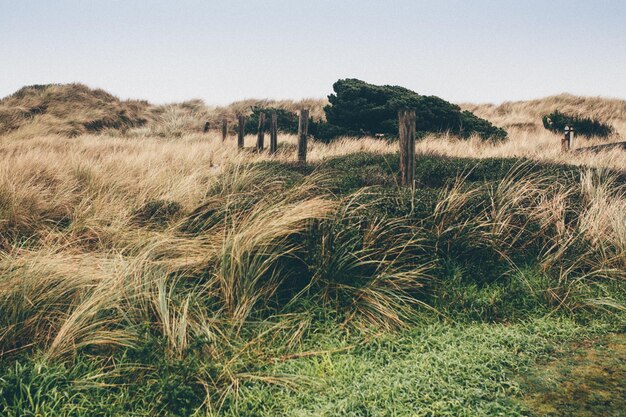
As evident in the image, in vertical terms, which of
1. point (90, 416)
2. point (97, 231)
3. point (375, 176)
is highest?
point (375, 176)

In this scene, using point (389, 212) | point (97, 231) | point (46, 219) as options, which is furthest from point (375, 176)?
point (46, 219)

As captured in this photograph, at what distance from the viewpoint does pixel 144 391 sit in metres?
3.13

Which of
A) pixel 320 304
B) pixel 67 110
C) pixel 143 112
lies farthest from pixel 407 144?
pixel 143 112

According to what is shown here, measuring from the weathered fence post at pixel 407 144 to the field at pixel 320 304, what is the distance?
0.77 metres

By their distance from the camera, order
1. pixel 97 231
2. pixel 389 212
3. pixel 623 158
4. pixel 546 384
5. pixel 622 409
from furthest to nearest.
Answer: pixel 623 158 < pixel 97 231 < pixel 389 212 < pixel 546 384 < pixel 622 409

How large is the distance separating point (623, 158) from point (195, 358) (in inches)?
379

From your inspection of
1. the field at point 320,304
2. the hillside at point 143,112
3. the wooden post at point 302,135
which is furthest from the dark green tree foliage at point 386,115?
the field at point 320,304

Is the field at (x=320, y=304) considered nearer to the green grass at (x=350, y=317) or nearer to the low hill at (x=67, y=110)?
the green grass at (x=350, y=317)

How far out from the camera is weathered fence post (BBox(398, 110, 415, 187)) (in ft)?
20.6

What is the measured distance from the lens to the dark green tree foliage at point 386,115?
59.4ft

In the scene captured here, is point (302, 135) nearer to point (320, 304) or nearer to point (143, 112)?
point (320, 304)

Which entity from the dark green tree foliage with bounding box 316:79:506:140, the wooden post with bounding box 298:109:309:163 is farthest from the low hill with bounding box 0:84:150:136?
the wooden post with bounding box 298:109:309:163

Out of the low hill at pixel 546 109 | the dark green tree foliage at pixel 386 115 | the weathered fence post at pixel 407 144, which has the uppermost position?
the low hill at pixel 546 109

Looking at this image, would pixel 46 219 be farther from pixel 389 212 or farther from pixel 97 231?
pixel 389 212
